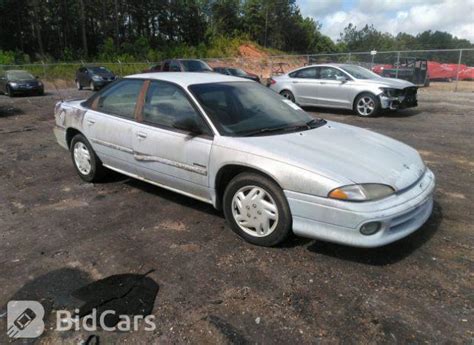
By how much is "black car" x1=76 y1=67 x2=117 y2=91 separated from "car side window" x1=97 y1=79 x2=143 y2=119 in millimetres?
19540

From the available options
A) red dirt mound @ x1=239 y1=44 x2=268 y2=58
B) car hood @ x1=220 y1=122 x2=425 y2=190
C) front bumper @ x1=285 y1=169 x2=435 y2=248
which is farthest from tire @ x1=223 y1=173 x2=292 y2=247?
red dirt mound @ x1=239 y1=44 x2=268 y2=58

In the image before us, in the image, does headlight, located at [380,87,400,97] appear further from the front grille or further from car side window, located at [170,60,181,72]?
car side window, located at [170,60,181,72]

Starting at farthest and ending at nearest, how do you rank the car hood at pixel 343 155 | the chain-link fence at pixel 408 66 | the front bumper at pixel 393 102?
the chain-link fence at pixel 408 66, the front bumper at pixel 393 102, the car hood at pixel 343 155

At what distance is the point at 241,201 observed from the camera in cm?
370

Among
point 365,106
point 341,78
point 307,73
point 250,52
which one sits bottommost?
point 365,106

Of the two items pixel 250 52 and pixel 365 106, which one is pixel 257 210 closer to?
pixel 365 106

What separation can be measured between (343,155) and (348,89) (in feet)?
28.4

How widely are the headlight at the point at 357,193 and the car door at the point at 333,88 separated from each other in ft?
29.6

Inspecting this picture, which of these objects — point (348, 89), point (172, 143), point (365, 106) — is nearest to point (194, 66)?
point (348, 89)

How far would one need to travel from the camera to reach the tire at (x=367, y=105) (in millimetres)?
11173

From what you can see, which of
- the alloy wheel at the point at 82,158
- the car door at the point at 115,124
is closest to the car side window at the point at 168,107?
the car door at the point at 115,124

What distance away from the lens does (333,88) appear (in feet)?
39.3

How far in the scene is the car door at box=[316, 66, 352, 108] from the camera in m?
11.8

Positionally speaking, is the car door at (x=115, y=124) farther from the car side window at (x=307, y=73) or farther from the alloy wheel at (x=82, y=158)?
the car side window at (x=307, y=73)
